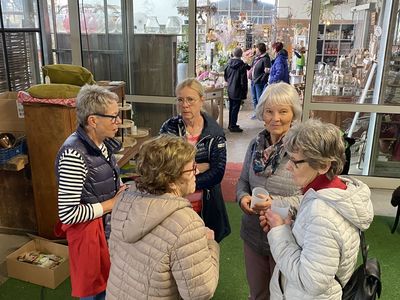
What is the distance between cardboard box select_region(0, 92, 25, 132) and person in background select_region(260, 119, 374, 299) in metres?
2.40

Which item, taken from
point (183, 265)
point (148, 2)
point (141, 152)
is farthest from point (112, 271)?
point (148, 2)

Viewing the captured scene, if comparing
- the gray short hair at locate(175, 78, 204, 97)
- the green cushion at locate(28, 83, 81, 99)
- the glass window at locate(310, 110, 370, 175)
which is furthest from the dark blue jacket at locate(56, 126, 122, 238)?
the glass window at locate(310, 110, 370, 175)

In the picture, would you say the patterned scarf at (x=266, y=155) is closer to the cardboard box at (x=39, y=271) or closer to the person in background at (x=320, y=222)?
the person in background at (x=320, y=222)

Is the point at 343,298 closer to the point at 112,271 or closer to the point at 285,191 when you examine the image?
the point at 285,191

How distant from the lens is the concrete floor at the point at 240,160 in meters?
3.20

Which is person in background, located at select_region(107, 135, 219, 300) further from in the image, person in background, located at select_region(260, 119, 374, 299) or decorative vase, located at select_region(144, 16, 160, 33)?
decorative vase, located at select_region(144, 16, 160, 33)

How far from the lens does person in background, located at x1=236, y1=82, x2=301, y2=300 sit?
1766 millimetres

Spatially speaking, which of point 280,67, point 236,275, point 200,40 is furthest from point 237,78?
point 236,275

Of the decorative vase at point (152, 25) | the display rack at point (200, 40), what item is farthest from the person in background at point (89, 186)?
the display rack at point (200, 40)

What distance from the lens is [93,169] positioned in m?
1.78

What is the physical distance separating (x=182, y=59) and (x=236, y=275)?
2.71 meters

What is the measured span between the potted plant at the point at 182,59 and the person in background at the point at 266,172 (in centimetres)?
280

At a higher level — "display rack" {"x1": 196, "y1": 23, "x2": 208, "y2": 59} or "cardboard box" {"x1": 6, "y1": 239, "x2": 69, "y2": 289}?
"display rack" {"x1": 196, "y1": 23, "x2": 208, "y2": 59}

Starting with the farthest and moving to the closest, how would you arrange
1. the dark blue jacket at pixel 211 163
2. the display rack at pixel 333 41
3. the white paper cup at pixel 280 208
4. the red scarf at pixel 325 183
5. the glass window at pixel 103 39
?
the glass window at pixel 103 39, the display rack at pixel 333 41, the dark blue jacket at pixel 211 163, the white paper cup at pixel 280 208, the red scarf at pixel 325 183
